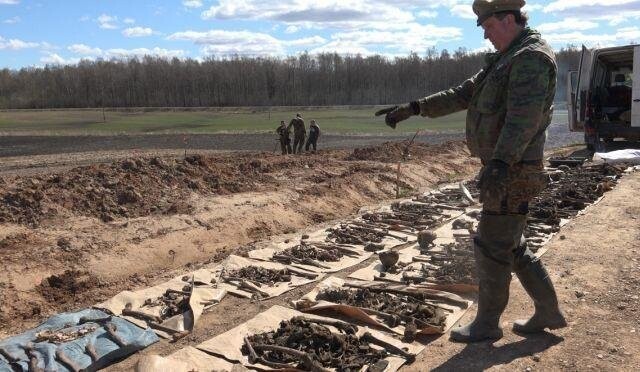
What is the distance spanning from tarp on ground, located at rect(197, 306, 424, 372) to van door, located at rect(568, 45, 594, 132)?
13.2 m

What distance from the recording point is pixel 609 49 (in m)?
15.2

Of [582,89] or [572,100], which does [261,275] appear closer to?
[582,89]

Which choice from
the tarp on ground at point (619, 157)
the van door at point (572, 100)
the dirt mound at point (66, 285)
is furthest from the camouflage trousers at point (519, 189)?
the van door at point (572, 100)

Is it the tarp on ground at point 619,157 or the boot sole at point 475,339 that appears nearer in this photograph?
the boot sole at point 475,339

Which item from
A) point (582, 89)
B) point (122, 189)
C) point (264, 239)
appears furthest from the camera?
point (582, 89)

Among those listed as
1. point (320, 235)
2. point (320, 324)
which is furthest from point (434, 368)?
point (320, 235)

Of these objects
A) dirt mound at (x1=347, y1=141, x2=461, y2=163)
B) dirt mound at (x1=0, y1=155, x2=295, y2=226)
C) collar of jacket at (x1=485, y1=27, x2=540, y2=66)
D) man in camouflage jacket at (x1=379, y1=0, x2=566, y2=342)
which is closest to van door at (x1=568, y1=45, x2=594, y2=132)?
dirt mound at (x1=347, y1=141, x2=461, y2=163)

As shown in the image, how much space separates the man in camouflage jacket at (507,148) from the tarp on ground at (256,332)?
516 millimetres

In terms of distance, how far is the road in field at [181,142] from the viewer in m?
28.6

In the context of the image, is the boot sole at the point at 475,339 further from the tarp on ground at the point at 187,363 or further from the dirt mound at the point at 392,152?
the dirt mound at the point at 392,152

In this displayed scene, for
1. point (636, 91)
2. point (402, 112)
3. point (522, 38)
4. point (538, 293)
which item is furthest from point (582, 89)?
point (522, 38)

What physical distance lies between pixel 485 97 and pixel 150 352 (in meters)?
3.50

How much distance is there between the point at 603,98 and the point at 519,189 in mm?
14779

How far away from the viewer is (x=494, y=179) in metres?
3.82
